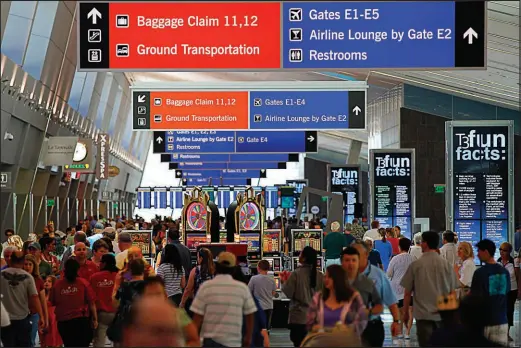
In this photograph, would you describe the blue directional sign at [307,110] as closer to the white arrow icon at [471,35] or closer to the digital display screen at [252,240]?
the digital display screen at [252,240]

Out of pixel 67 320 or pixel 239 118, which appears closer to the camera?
pixel 67 320

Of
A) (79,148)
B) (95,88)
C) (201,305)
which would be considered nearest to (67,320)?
(201,305)

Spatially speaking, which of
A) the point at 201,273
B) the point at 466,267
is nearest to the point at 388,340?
the point at 466,267

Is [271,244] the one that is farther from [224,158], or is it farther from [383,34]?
[224,158]

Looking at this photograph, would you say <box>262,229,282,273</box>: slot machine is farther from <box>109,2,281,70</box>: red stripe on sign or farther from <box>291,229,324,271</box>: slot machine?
<box>109,2,281,70</box>: red stripe on sign

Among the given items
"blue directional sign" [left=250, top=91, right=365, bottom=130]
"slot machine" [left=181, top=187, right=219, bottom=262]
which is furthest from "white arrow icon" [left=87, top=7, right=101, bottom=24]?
"slot machine" [left=181, top=187, right=219, bottom=262]

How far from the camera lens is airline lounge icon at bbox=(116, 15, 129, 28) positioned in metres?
11.3

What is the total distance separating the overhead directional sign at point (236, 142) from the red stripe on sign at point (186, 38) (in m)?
15.5

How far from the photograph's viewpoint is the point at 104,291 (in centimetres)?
1175

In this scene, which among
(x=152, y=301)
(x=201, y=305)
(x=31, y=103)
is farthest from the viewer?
(x=31, y=103)

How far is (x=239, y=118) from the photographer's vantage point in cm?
2183

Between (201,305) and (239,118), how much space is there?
1342 cm

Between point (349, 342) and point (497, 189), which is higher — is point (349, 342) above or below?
below

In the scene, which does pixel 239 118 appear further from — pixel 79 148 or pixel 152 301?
pixel 152 301
